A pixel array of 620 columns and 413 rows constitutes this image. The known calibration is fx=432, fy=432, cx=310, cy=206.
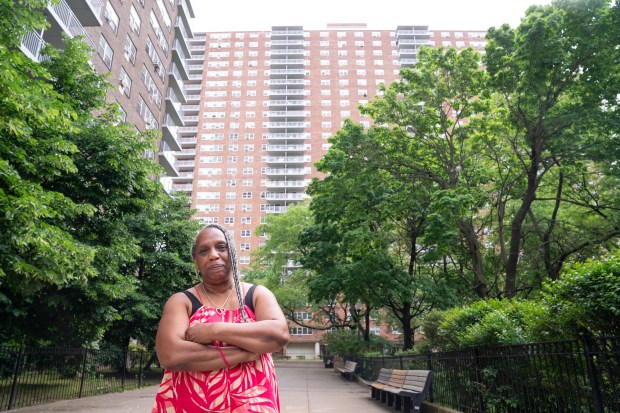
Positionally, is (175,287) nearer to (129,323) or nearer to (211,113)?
(129,323)

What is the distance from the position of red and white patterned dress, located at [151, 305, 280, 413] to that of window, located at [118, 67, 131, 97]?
2834 cm

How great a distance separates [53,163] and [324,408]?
26.4ft

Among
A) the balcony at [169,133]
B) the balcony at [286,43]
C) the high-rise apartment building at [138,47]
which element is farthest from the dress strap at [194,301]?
the balcony at [286,43]

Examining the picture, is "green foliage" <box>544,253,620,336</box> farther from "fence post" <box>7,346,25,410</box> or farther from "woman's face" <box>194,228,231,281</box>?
"fence post" <box>7,346,25,410</box>

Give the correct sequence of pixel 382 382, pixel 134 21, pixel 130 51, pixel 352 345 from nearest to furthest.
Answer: pixel 382 382 < pixel 352 345 < pixel 130 51 < pixel 134 21

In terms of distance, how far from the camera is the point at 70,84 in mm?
11766

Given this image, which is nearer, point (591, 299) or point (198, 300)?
point (198, 300)

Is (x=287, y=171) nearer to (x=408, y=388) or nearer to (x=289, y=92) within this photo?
(x=289, y=92)

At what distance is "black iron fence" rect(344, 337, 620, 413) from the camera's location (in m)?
4.16

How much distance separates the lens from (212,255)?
85.0 inches

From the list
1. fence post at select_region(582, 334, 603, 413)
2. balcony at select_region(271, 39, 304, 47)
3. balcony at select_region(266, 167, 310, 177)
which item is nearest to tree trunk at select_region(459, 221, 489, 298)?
fence post at select_region(582, 334, 603, 413)

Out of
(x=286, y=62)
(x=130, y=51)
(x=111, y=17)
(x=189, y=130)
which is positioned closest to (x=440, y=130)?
(x=111, y=17)

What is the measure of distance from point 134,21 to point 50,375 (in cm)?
2573

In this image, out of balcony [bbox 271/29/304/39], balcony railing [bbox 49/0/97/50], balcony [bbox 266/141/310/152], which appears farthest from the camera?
balcony [bbox 271/29/304/39]
